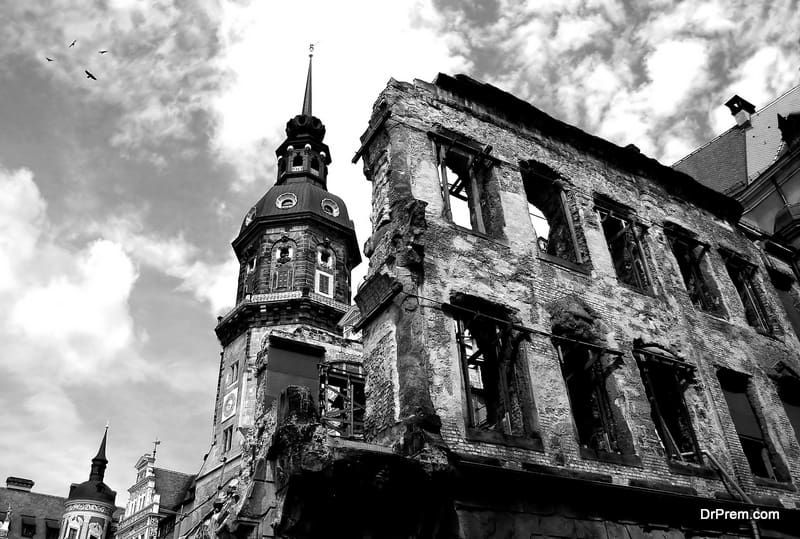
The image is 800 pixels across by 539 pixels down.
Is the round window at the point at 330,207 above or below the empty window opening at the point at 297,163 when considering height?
below

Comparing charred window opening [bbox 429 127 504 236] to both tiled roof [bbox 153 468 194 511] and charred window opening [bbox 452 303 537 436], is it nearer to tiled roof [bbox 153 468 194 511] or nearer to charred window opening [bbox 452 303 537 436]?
A: charred window opening [bbox 452 303 537 436]

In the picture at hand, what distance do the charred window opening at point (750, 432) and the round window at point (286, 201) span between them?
77.3 feet

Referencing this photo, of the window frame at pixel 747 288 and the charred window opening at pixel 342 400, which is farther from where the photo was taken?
the window frame at pixel 747 288

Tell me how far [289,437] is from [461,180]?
653 centimetres

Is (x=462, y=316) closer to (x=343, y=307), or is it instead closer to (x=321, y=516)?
(x=321, y=516)

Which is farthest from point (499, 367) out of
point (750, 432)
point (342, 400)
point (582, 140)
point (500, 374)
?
point (342, 400)

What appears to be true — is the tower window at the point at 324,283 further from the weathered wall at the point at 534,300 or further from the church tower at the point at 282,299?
the weathered wall at the point at 534,300

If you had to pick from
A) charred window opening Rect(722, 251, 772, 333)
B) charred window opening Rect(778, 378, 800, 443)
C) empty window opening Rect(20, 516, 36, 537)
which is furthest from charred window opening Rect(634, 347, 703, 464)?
empty window opening Rect(20, 516, 36, 537)

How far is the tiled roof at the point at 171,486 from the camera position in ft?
135

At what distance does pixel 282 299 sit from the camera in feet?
93.9

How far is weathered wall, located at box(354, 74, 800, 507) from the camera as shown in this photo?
9320 millimetres

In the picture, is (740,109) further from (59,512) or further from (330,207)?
(59,512)

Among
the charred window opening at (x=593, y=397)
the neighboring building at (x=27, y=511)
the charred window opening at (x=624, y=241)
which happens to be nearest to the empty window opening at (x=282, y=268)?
the charred window opening at (x=624, y=241)

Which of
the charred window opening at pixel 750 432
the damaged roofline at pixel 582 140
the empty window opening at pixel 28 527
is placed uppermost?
the empty window opening at pixel 28 527
